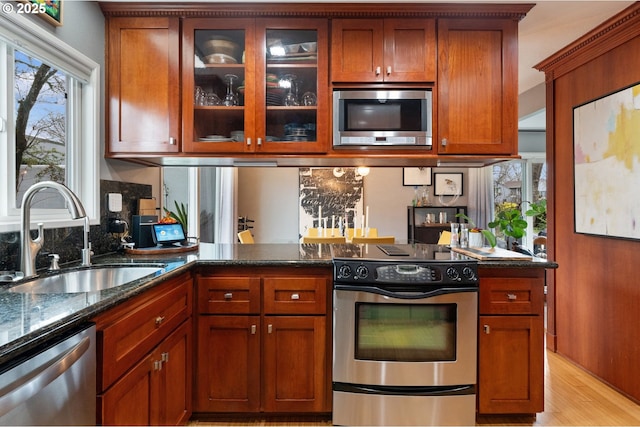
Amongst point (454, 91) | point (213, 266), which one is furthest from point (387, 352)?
point (454, 91)

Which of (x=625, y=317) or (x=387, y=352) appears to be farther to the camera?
(x=625, y=317)

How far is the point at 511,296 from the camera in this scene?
1968mm

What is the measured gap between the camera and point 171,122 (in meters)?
2.27

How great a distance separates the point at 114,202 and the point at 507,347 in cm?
247

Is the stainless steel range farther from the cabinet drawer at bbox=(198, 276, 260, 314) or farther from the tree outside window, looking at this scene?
the tree outside window

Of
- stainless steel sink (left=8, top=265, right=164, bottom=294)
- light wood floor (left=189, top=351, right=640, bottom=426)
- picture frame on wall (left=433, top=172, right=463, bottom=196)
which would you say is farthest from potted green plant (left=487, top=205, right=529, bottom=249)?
picture frame on wall (left=433, top=172, right=463, bottom=196)

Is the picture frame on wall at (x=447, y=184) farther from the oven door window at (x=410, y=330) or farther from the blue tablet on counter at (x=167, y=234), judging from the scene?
the blue tablet on counter at (x=167, y=234)

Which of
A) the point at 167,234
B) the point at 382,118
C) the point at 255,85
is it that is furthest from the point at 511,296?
the point at 167,234

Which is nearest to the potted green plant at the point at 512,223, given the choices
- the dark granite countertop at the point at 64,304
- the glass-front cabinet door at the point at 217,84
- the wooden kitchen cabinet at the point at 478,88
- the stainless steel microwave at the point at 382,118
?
the dark granite countertop at the point at 64,304

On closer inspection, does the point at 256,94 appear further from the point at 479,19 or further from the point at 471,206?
the point at 471,206

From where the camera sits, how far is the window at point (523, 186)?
582 cm

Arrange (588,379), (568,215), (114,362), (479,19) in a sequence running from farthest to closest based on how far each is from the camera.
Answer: (568,215), (588,379), (479,19), (114,362)

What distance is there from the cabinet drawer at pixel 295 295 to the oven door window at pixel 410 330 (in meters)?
0.22

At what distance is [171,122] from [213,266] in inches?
38.1
